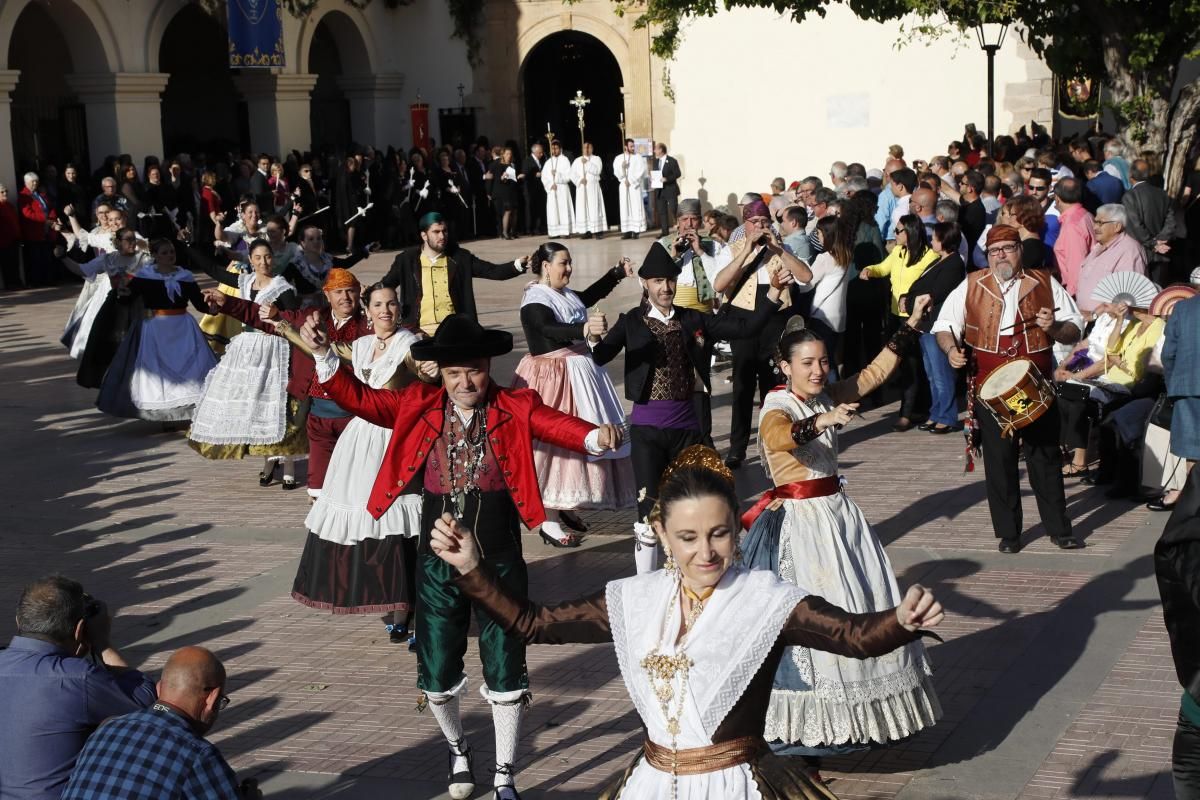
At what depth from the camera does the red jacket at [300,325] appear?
888 centimetres

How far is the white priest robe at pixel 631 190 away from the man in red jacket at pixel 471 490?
2241 cm

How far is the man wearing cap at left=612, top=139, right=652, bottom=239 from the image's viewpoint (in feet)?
92.9

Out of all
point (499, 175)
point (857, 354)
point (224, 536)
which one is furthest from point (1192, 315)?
point (499, 175)

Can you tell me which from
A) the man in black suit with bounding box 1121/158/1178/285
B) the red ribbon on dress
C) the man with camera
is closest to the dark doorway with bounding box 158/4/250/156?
the man in black suit with bounding box 1121/158/1178/285

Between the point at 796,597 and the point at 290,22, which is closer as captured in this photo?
the point at 796,597

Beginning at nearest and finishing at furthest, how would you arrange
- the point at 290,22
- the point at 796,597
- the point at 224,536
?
the point at 796,597 → the point at 224,536 → the point at 290,22

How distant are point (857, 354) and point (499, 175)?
643 inches

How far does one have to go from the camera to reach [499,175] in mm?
29375

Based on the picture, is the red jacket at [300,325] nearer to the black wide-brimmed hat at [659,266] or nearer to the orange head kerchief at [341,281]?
the orange head kerchief at [341,281]

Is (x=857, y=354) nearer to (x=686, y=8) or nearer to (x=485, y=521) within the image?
(x=686, y=8)

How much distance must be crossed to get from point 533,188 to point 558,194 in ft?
3.65

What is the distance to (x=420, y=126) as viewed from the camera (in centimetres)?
3100

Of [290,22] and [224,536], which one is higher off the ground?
[290,22]

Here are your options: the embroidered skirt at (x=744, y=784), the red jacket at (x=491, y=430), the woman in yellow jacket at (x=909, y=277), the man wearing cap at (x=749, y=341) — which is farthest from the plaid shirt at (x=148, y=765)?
the woman in yellow jacket at (x=909, y=277)
